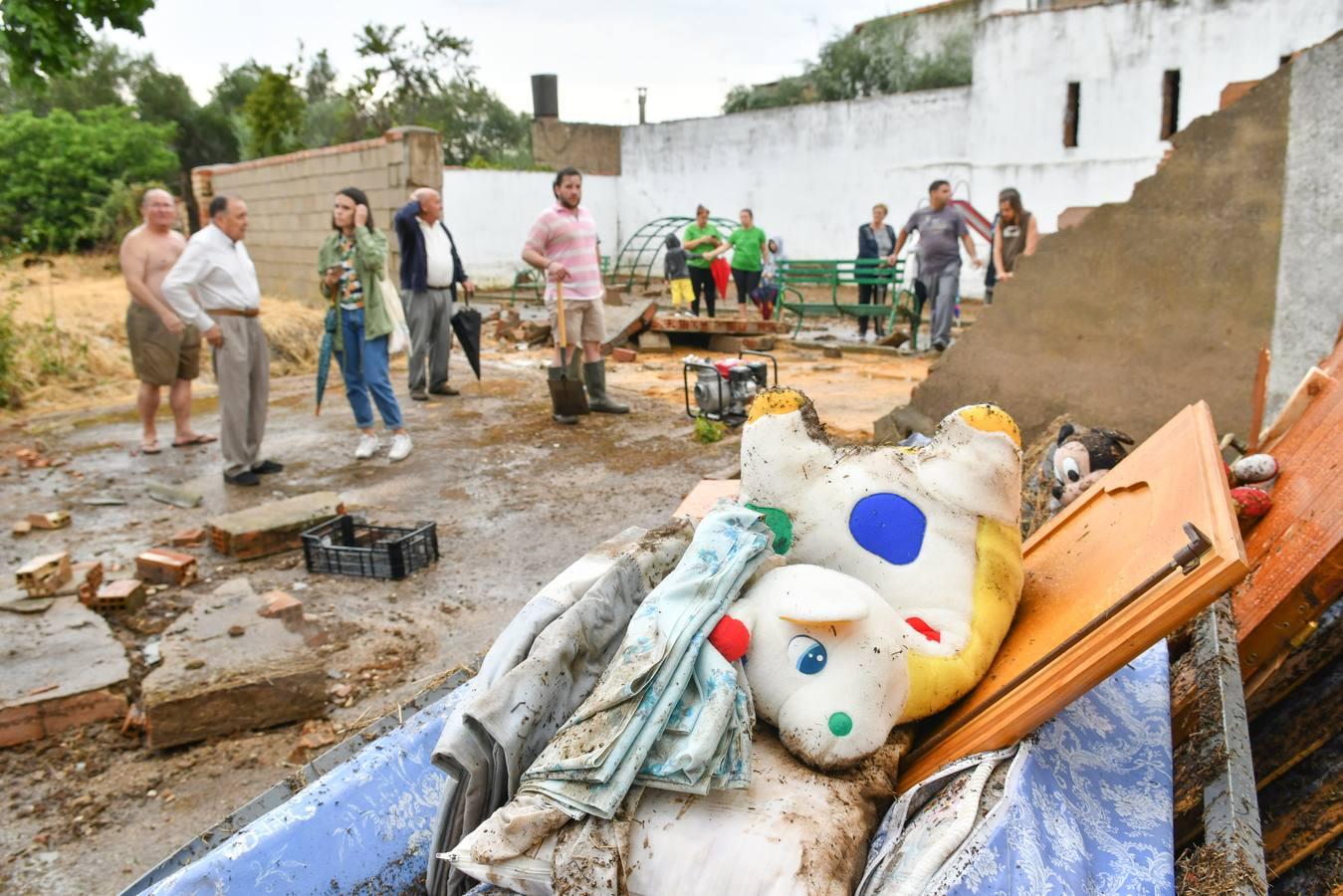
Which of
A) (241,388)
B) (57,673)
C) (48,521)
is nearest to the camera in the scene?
(57,673)

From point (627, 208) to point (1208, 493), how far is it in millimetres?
23932

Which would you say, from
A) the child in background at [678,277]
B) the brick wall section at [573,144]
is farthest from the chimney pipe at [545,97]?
the child in background at [678,277]

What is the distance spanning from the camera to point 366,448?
6855 mm

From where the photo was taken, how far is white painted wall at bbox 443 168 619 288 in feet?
69.6

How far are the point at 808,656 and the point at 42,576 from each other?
3758 millimetres

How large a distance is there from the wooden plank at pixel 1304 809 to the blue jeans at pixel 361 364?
5.61 metres

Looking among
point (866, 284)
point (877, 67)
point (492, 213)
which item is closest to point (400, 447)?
point (866, 284)

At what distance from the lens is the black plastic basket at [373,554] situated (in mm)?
4637

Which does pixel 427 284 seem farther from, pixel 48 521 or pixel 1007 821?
pixel 1007 821

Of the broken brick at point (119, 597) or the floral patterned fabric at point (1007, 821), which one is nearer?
the floral patterned fabric at point (1007, 821)

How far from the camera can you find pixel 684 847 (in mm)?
1684

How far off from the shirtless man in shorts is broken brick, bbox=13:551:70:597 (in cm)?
229

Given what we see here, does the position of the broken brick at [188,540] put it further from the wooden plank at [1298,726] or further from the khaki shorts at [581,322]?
the wooden plank at [1298,726]

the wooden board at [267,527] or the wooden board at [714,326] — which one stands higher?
the wooden board at [714,326]
